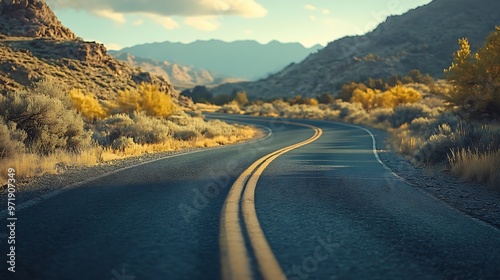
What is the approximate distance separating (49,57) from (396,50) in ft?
282

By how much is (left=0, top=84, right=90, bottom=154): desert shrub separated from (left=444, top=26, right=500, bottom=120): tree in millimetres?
15819

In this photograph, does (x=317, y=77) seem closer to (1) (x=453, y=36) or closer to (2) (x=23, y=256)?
(1) (x=453, y=36)

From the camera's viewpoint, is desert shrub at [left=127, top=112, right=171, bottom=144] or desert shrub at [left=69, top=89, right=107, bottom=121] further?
desert shrub at [left=69, top=89, right=107, bottom=121]

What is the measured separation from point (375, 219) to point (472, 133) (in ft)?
24.0

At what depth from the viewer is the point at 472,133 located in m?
10.6

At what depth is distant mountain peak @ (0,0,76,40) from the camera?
41438mm

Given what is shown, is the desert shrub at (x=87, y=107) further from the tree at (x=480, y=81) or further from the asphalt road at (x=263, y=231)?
the tree at (x=480, y=81)

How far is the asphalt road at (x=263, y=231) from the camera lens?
3117 millimetres

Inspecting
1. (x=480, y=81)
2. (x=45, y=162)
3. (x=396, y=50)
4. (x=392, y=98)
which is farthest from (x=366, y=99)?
(x=396, y=50)

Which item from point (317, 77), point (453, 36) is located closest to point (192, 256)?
point (317, 77)

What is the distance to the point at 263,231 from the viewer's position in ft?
13.3

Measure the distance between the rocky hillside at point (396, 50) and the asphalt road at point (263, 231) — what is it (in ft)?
256

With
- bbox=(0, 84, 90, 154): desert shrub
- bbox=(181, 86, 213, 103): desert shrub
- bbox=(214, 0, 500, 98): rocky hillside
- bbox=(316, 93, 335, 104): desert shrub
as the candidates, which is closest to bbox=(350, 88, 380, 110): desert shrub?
bbox=(316, 93, 335, 104): desert shrub

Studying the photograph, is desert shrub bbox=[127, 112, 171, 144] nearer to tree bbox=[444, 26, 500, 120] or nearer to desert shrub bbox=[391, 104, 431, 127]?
tree bbox=[444, 26, 500, 120]
